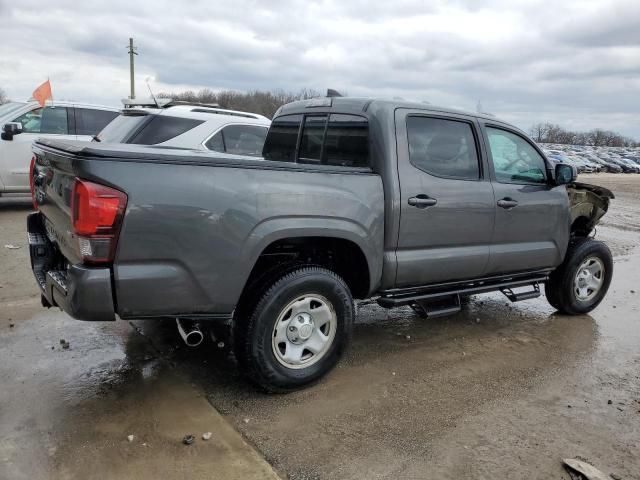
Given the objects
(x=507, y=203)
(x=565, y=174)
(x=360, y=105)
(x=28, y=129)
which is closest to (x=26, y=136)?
(x=28, y=129)

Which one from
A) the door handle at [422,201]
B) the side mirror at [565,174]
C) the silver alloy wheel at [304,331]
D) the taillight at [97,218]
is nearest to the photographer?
the taillight at [97,218]

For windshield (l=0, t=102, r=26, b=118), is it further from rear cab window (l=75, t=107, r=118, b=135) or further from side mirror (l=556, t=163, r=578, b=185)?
Answer: side mirror (l=556, t=163, r=578, b=185)

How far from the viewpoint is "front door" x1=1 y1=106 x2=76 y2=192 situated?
9852 millimetres

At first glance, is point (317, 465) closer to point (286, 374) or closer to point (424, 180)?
point (286, 374)

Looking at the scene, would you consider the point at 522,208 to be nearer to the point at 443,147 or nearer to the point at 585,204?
the point at 443,147

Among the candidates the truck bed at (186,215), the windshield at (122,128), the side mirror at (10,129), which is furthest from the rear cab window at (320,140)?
the side mirror at (10,129)

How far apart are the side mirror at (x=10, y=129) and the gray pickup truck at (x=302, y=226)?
6460mm

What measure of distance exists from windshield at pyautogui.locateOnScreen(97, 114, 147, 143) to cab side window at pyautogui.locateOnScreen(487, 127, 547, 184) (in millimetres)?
4539

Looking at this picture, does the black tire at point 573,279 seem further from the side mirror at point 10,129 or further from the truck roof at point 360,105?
the side mirror at point 10,129

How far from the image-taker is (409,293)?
4.29m

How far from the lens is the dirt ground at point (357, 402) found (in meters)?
2.95

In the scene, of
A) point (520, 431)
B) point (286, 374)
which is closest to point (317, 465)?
point (286, 374)

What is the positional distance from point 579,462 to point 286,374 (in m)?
1.77

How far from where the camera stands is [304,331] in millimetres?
3645
